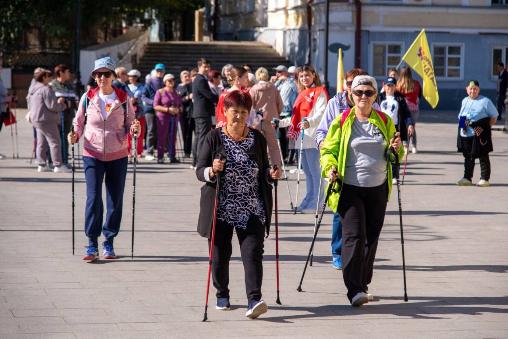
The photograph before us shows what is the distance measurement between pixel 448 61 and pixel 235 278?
3593 cm

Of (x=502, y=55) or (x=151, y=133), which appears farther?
(x=502, y=55)

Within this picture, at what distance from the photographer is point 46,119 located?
20.7 metres

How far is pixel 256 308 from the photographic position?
8.84m

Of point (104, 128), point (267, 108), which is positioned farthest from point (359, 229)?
point (267, 108)

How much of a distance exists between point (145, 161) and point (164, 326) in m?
15.6

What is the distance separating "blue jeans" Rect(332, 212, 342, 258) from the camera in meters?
10.8

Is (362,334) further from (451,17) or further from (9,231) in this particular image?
(451,17)

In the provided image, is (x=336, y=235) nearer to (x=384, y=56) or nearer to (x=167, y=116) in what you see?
(x=167, y=116)

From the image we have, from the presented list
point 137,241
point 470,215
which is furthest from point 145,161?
point 137,241

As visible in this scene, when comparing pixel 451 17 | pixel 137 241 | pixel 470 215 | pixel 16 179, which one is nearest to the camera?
pixel 137 241

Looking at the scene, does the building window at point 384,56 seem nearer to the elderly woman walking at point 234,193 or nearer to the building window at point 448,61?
the building window at point 448,61

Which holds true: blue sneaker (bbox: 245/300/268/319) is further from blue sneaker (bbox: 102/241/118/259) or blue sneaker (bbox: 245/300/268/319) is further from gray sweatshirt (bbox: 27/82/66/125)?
gray sweatshirt (bbox: 27/82/66/125)

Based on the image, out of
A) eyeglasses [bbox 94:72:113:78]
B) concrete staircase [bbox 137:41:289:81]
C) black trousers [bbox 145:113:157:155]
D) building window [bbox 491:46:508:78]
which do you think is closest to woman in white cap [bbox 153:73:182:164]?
black trousers [bbox 145:113:157:155]

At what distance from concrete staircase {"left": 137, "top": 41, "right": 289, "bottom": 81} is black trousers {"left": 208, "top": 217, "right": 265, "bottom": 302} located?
120ft
